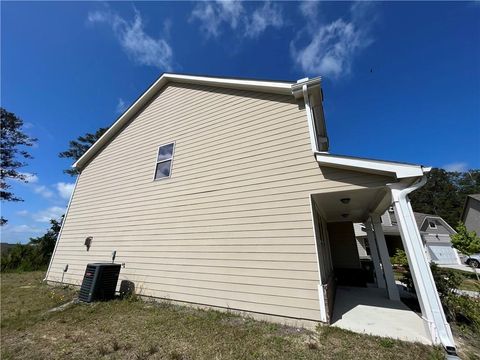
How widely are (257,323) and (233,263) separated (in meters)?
1.27

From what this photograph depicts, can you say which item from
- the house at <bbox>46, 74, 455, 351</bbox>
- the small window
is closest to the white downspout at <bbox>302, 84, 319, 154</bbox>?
the house at <bbox>46, 74, 455, 351</bbox>

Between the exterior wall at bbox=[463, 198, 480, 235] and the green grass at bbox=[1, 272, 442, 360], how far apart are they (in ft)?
113

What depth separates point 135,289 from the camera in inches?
240

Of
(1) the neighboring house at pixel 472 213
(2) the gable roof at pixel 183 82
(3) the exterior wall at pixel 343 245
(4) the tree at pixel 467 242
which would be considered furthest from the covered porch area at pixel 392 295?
(1) the neighboring house at pixel 472 213

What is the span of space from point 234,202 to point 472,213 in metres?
36.3

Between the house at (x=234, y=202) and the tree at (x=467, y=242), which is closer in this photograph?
the house at (x=234, y=202)

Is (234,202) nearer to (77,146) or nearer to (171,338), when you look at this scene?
(171,338)

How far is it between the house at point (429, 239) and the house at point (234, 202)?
48.9ft

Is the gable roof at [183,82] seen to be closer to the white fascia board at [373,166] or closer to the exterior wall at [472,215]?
the white fascia board at [373,166]

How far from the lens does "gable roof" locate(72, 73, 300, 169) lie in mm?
5503

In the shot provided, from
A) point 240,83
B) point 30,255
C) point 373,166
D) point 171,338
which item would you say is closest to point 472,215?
point 373,166

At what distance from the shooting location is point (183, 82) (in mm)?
7844

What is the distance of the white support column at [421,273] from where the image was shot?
10.2 ft

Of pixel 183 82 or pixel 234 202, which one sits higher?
pixel 183 82
